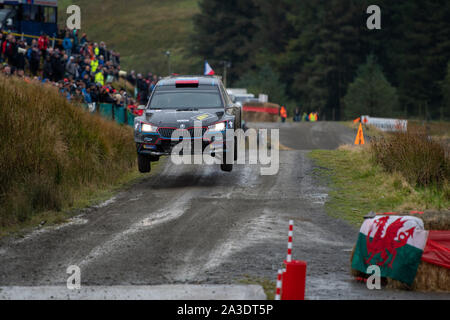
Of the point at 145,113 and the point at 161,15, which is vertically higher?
the point at 161,15

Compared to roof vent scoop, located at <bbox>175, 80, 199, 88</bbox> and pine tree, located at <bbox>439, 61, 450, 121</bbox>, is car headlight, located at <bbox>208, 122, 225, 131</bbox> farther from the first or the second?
pine tree, located at <bbox>439, 61, 450, 121</bbox>

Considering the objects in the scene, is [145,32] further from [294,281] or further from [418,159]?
[294,281]

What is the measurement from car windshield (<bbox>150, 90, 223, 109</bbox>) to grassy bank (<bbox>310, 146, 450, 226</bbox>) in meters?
3.36

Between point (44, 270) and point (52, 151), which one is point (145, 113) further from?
point (44, 270)

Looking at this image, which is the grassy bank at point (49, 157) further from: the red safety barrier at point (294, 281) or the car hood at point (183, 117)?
the red safety barrier at point (294, 281)

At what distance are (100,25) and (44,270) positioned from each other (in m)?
127

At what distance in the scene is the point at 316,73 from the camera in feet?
284

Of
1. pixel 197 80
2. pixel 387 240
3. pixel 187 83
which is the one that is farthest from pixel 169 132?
pixel 387 240

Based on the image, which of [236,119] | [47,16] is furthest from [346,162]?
[47,16]

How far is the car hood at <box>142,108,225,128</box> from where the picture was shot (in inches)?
589

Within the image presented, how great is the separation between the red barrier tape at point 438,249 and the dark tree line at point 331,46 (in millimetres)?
63035

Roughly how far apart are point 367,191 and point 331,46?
71.5 metres

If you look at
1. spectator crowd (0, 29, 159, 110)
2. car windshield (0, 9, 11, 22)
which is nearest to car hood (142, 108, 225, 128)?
spectator crowd (0, 29, 159, 110)
